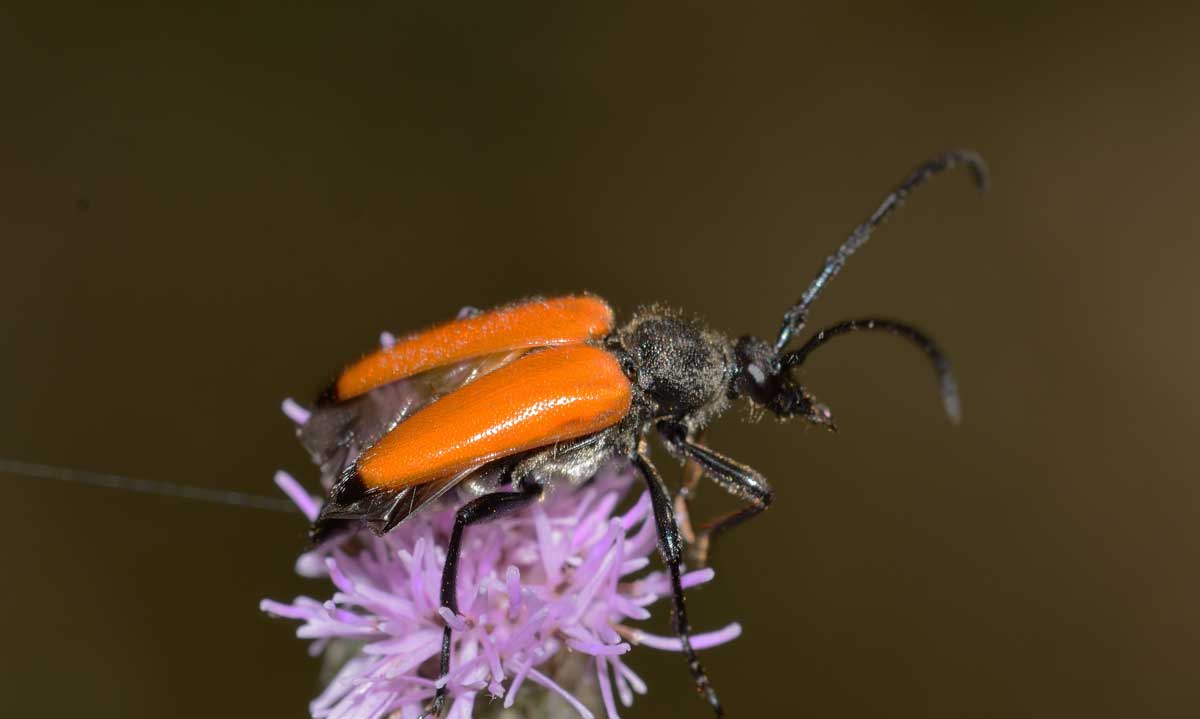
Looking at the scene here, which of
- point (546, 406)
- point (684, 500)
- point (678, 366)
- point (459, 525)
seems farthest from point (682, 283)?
point (459, 525)

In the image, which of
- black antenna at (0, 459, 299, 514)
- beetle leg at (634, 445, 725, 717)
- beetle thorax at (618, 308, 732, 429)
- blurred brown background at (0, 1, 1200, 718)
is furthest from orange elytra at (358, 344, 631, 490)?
black antenna at (0, 459, 299, 514)

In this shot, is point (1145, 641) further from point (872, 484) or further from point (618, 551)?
point (618, 551)

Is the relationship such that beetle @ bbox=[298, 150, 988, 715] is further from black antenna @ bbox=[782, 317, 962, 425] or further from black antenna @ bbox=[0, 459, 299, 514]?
black antenna @ bbox=[0, 459, 299, 514]

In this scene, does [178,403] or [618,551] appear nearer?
[618,551]

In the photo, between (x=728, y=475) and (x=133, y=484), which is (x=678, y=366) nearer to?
(x=728, y=475)

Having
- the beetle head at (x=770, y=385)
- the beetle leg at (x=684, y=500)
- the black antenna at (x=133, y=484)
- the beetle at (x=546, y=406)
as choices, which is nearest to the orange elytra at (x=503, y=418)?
the beetle at (x=546, y=406)

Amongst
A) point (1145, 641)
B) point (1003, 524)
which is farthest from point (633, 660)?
point (1145, 641)
